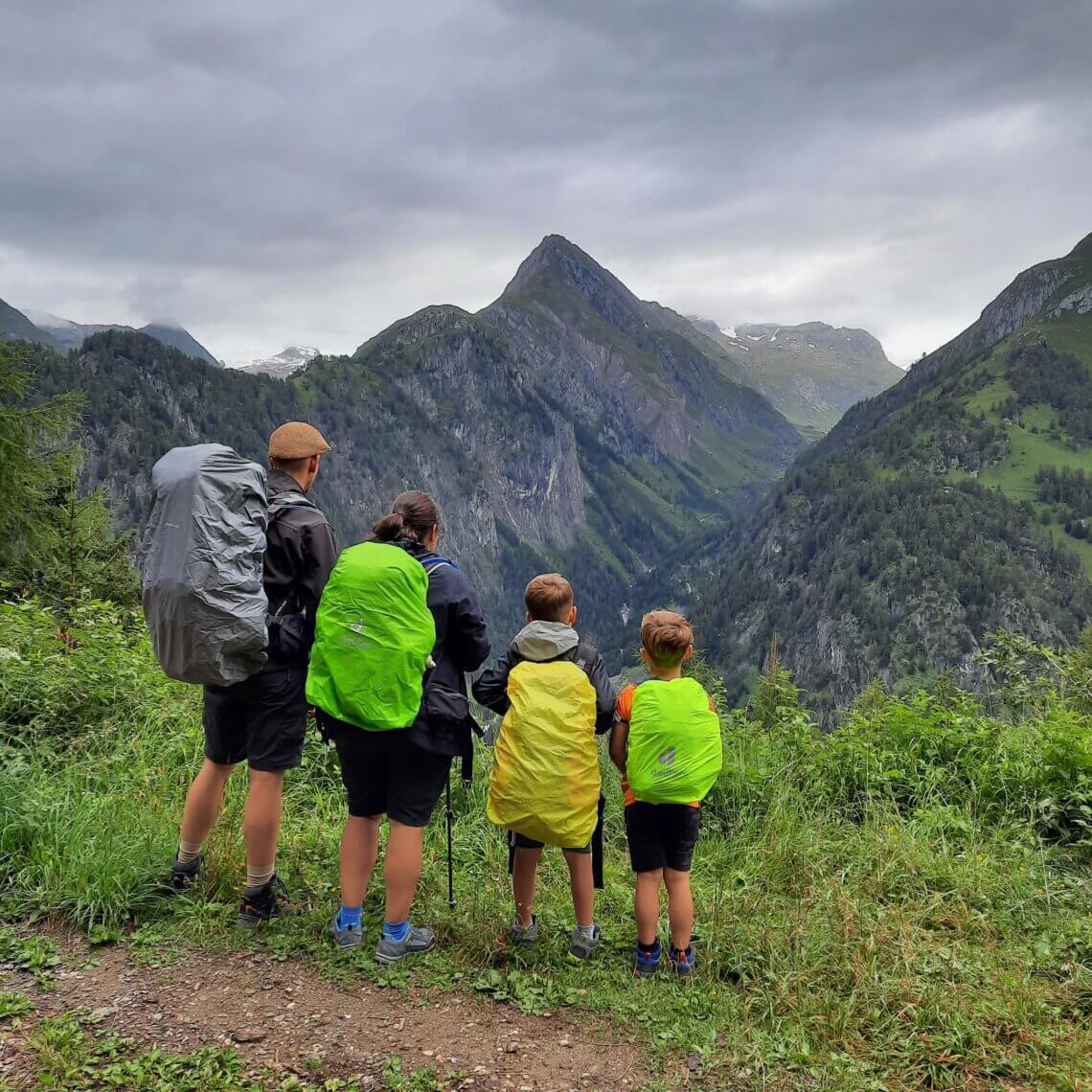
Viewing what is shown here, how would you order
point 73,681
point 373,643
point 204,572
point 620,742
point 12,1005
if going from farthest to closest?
1. point 73,681
2. point 620,742
3. point 373,643
4. point 204,572
5. point 12,1005

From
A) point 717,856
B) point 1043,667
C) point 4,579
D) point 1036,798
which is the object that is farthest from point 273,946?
point 4,579

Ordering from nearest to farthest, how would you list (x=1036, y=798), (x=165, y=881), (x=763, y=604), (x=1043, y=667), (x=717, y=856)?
(x=165, y=881) → (x=717, y=856) → (x=1036, y=798) → (x=1043, y=667) → (x=763, y=604)

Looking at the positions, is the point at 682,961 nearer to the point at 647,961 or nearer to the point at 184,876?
the point at 647,961

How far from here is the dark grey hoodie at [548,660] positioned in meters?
4.00

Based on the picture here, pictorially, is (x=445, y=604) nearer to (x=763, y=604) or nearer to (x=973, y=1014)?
(x=973, y=1014)

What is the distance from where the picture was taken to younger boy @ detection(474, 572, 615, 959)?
12.5 ft

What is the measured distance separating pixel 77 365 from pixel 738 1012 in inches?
7632

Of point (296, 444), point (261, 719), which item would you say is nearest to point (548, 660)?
point (261, 719)

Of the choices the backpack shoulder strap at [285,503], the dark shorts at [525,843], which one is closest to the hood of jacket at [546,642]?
the dark shorts at [525,843]

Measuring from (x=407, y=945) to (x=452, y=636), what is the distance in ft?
5.47

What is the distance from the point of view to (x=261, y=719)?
389cm

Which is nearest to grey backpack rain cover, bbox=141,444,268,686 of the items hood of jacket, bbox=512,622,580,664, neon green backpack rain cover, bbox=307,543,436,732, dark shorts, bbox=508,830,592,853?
neon green backpack rain cover, bbox=307,543,436,732

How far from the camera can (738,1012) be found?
11.9 ft

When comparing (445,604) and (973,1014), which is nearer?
(973,1014)
